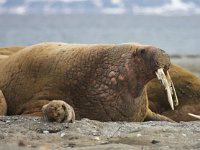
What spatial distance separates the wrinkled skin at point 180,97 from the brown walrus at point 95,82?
1.02 meters

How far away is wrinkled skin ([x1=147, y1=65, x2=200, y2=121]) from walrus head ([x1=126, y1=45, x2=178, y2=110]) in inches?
49.6

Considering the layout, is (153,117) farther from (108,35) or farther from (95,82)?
(108,35)

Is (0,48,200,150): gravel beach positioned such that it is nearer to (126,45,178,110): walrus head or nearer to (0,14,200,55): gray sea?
(126,45,178,110): walrus head

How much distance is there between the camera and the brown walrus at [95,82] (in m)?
8.03

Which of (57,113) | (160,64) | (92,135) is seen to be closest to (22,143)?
(92,135)

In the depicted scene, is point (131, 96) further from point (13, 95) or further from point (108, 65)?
point (13, 95)

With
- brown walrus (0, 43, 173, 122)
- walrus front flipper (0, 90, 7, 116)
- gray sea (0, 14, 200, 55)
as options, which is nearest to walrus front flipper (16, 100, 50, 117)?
brown walrus (0, 43, 173, 122)

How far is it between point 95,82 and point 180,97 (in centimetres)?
190

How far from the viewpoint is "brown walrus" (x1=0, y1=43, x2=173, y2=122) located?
8031 mm

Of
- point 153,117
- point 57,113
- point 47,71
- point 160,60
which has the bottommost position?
point 153,117

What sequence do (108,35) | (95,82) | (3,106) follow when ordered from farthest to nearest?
(108,35) < (3,106) < (95,82)

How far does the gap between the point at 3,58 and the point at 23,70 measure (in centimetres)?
96

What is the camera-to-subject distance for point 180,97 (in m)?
9.56

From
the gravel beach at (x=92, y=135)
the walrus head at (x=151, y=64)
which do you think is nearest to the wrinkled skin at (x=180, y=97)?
the walrus head at (x=151, y=64)
